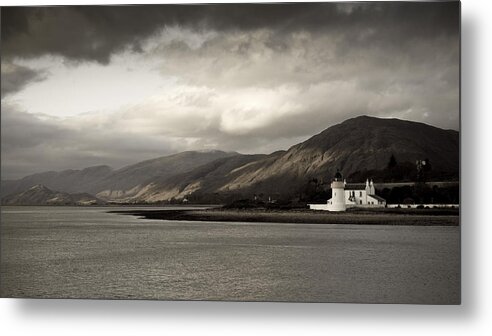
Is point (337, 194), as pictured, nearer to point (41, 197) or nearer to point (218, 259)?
point (218, 259)

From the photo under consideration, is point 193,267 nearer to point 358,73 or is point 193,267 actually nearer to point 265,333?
point 265,333

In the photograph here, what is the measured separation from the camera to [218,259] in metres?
4.99

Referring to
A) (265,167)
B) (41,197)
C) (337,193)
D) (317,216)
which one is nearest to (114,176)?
(41,197)

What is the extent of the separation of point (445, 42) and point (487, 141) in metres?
0.83

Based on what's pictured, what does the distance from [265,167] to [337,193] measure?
62 cm

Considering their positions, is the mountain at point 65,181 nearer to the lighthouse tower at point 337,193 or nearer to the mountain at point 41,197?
the mountain at point 41,197

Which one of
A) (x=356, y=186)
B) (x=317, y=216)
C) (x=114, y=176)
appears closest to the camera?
(x=356, y=186)

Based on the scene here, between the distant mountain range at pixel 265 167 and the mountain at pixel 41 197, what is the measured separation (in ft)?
0.08

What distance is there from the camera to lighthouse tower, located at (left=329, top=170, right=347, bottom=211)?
492 centimetres

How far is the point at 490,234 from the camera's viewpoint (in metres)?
4.68

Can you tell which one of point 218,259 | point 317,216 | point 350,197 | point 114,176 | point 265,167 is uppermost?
point 265,167

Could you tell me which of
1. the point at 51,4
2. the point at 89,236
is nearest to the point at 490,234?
the point at 89,236

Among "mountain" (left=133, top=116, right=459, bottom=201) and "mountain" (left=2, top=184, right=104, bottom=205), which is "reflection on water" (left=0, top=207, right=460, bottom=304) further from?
"mountain" (left=133, top=116, right=459, bottom=201)

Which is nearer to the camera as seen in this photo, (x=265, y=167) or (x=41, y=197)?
(x=265, y=167)
